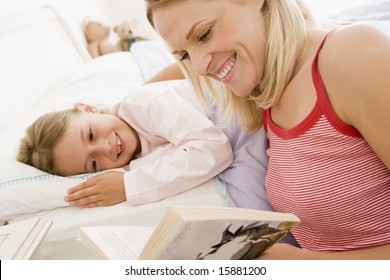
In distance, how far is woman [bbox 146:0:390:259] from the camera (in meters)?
0.66

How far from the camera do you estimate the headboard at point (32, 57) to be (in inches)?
61.8

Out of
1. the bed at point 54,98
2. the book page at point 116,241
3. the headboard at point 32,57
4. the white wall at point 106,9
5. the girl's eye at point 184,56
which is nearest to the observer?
the book page at point 116,241

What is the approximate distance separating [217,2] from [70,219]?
62cm

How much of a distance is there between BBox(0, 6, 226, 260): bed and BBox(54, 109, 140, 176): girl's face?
2.3 inches

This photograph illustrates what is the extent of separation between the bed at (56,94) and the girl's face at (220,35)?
1.10ft

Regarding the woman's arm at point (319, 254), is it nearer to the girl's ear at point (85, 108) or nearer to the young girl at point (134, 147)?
the young girl at point (134, 147)

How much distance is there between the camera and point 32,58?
5.99 feet

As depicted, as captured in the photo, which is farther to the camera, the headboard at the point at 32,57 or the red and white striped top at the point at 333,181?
the headboard at the point at 32,57

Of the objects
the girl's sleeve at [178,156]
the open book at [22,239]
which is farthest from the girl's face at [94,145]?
the open book at [22,239]

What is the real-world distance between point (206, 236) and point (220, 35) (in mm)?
407

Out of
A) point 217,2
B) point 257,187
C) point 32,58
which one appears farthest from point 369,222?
point 32,58

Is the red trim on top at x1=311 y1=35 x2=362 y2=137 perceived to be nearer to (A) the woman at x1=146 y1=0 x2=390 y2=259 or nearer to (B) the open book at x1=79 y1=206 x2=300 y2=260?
(A) the woman at x1=146 y1=0 x2=390 y2=259

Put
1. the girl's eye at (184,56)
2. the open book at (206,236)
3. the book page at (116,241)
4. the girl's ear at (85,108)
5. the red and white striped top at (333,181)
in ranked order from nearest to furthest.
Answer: the open book at (206,236)
the book page at (116,241)
the red and white striped top at (333,181)
the girl's eye at (184,56)
the girl's ear at (85,108)

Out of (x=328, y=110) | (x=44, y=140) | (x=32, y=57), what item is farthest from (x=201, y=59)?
(x=32, y=57)
